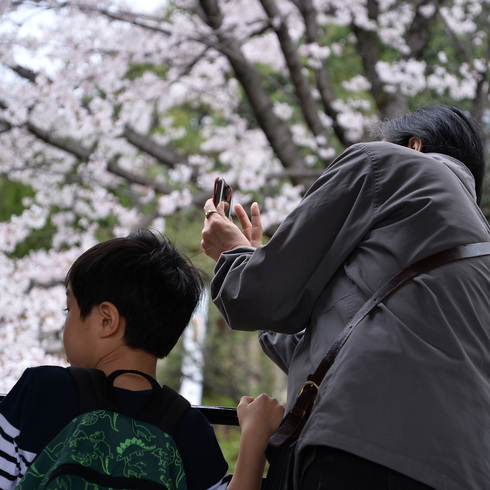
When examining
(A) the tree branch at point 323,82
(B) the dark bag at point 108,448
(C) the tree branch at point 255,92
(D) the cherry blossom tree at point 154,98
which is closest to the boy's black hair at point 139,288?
(B) the dark bag at point 108,448

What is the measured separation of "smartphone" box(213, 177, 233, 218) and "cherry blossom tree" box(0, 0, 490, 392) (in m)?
2.54

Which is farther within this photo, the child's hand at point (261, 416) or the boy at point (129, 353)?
the child's hand at point (261, 416)

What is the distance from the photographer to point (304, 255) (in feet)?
3.98

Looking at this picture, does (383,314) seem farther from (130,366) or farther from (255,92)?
(255,92)

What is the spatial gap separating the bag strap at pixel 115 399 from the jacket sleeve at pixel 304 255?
226 millimetres

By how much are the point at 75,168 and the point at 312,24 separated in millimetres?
2760

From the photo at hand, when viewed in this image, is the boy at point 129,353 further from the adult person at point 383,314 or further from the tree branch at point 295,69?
the tree branch at point 295,69

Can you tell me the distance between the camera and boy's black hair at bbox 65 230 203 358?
1370 millimetres

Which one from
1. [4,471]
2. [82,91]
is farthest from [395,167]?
[82,91]

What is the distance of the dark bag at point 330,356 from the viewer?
1124 millimetres

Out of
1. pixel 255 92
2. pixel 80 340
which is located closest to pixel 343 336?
pixel 80 340

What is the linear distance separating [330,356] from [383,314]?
0.12m

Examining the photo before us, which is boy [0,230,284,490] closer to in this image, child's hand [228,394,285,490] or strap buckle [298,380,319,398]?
child's hand [228,394,285,490]

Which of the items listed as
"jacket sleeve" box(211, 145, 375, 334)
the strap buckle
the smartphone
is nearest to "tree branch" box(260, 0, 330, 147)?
the smartphone
